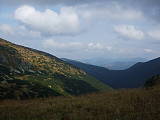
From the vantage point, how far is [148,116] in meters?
13.7

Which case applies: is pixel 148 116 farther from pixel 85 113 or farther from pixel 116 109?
pixel 85 113

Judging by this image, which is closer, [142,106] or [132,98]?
[142,106]

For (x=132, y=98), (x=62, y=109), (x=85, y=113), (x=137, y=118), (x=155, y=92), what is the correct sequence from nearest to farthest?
(x=137, y=118)
(x=85, y=113)
(x=62, y=109)
(x=132, y=98)
(x=155, y=92)

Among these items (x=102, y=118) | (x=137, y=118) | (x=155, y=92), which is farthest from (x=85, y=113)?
(x=155, y=92)

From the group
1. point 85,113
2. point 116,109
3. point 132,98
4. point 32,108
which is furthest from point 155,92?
point 32,108

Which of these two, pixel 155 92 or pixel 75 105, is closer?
pixel 75 105

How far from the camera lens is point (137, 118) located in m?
13.4

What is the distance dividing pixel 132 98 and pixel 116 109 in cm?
327

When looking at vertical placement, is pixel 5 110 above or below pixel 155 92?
below

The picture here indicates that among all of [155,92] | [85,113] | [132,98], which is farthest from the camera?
[155,92]

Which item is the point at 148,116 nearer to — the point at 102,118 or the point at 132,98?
the point at 102,118

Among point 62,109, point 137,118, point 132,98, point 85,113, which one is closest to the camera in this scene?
point 137,118

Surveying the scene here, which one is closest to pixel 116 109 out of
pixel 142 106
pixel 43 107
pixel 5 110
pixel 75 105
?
pixel 142 106

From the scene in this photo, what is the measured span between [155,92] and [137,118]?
6903mm
